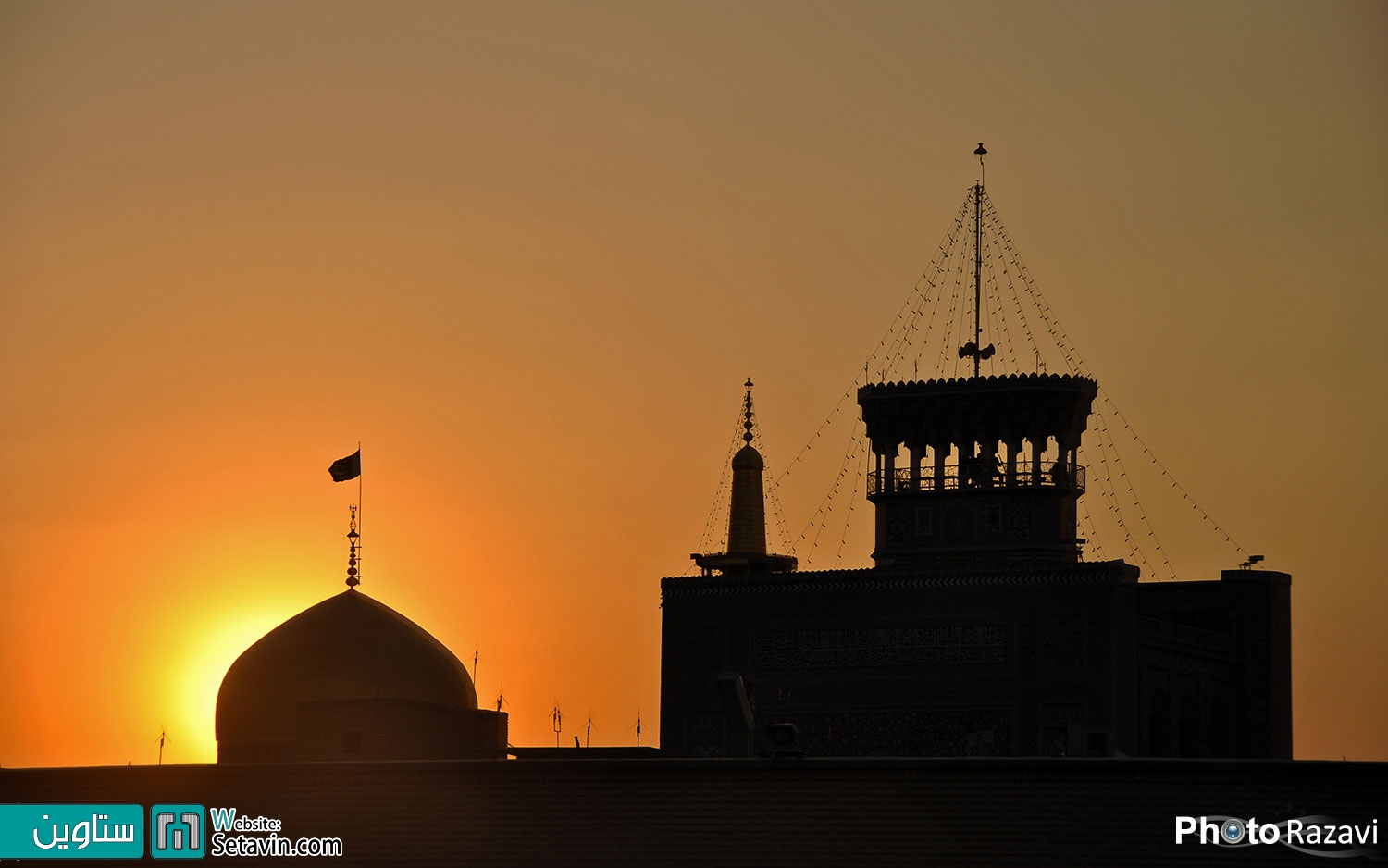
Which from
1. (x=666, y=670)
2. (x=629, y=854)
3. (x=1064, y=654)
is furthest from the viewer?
(x=666, y=670)

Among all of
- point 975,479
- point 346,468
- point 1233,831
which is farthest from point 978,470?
point 1233,831

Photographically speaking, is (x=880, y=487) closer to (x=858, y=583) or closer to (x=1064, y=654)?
(x=858, y=583)

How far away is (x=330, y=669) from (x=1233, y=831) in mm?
20173

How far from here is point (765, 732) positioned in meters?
26.4

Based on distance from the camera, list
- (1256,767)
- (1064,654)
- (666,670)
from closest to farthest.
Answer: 1. (1256,767)
2. (1064,654)
3. (666,670)

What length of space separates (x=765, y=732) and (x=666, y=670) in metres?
17.0

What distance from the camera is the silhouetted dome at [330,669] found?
136 feet

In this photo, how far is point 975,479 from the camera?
42750mm

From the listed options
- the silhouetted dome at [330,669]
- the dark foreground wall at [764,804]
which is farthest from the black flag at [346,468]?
the dark foreground wall at [764,804]

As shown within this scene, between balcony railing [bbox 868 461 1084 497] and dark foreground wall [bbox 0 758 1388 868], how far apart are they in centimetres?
1707

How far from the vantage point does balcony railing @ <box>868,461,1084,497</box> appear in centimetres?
4238

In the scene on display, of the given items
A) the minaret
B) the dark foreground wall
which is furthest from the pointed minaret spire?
the dark foreground wall

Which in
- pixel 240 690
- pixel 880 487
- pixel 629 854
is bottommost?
pixel 629 854

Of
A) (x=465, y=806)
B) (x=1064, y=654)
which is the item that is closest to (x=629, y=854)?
(x=465, y=806)
